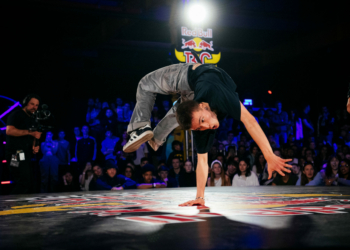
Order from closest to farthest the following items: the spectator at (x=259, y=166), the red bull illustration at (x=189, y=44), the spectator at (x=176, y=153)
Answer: the spectator at (x=259, y=166), the spectator at (x=176, y=153), the red bull illustration at (x=189, y=44)

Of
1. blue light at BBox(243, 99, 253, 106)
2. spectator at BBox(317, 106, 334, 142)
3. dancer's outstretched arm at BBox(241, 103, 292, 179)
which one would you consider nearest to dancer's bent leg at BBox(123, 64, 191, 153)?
dancer's outstretched arm at BBox(241, 103, 292, 179)

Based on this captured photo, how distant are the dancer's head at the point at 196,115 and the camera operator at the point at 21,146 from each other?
2466 mm

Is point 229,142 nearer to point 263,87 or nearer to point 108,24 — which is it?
point 108,24

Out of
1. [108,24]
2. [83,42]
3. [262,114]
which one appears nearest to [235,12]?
[262,114]

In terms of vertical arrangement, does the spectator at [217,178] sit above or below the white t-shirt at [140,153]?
below

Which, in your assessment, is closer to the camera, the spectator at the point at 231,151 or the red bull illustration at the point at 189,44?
the spectator at the point at 231,151

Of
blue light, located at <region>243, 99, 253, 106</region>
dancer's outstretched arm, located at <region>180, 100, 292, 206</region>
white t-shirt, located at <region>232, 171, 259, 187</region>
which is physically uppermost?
blue light, located at <region>243, 99, 253, 106</region>

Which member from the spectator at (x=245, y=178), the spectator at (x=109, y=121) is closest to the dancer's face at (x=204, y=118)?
the spectator at (x=245, y=178)

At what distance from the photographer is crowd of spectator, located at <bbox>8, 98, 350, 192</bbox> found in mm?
5926

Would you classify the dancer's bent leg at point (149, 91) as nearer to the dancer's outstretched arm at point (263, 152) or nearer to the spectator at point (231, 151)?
the dancer's outstretched arm at point (263, 152)

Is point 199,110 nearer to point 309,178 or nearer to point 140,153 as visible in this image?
point 309,178

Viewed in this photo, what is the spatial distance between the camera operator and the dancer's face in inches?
99.8

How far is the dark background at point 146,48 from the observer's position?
887 cm

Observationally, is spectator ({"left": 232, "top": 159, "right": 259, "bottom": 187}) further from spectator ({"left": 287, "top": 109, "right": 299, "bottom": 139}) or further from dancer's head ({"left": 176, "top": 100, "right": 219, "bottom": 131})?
dancer's head ({"left": 176, "top": 100, "right": 219, "bottom": 131})
